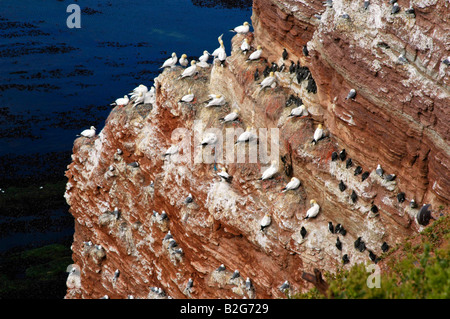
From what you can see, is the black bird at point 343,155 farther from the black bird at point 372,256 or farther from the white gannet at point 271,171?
the black bird at point 372,256

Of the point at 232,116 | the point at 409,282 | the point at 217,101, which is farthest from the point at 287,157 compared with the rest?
the point at 409,282

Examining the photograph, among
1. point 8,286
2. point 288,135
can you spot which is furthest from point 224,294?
point 8,286

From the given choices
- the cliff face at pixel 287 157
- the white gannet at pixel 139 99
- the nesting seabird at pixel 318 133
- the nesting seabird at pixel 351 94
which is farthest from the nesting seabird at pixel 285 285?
the white gannet at pixel 139 99

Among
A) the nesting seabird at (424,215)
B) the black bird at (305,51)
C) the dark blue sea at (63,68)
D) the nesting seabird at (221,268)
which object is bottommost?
the dark blue sea at (63,68)

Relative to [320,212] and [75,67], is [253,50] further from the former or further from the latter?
A: [75,67]

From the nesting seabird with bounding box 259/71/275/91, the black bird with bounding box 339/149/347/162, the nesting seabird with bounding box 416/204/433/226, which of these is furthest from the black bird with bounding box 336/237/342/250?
the nesting seabird with bounding box 259/71/275/91

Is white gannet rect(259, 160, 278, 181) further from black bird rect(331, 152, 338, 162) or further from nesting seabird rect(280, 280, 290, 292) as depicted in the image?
nesting seabird rect(280, 280, 290, 292)
